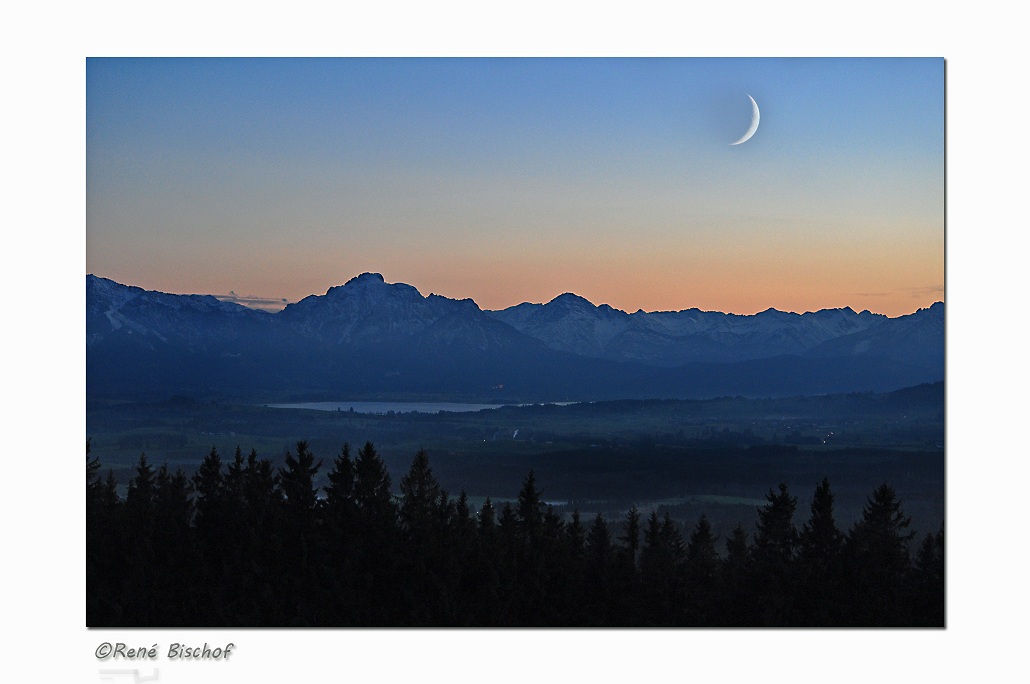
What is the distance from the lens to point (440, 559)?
11.4 meters

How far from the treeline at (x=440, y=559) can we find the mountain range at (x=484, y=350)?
1.13 m

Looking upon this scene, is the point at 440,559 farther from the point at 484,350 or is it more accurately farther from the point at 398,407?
the point at 484,350

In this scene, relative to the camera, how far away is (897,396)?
11711mm

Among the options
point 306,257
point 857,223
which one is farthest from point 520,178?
point 857,223

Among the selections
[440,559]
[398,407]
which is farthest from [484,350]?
[440,559]

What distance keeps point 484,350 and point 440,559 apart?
3.20 m

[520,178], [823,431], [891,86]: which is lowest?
[823,431]

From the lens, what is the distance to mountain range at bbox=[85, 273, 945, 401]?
12.1m

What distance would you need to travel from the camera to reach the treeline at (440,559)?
1027cm

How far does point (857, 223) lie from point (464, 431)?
5851 millimetres

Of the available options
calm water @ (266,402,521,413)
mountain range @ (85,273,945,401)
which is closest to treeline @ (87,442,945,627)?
calm water @ (266,402,521,413)

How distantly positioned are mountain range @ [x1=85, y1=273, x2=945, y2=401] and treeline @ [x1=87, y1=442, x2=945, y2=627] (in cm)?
113

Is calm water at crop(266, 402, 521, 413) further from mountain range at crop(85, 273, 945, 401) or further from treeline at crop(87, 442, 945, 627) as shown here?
treeline at crop(87, 442, 945, 627)

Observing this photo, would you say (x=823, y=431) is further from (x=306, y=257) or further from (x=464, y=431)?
(x=306, y=257)
